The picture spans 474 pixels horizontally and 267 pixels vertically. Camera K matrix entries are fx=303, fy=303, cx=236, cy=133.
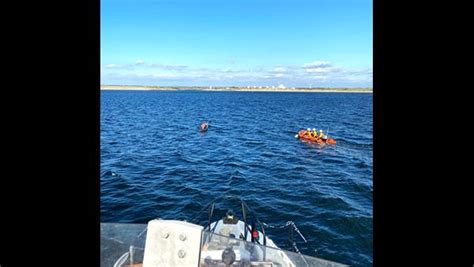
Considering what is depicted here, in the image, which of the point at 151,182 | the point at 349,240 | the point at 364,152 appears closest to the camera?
the point at 349,240
